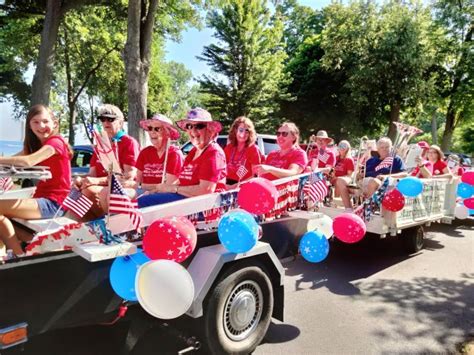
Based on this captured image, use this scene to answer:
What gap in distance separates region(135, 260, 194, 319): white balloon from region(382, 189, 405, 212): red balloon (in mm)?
3701

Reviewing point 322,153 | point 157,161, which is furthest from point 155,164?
point 322,153

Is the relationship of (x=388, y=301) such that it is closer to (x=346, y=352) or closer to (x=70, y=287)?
(x=346, y=352)

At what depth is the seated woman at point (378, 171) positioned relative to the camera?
5934mm

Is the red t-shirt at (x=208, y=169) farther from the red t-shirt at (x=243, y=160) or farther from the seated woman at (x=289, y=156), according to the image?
the red t-shirt at (x=243, y=160)

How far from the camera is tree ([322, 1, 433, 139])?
67.7ft

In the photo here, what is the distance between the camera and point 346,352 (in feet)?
11.3

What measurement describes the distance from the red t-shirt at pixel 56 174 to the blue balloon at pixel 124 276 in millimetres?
938

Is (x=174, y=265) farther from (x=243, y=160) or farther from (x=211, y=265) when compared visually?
(x=243, y=160)

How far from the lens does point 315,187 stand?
446 centimetres

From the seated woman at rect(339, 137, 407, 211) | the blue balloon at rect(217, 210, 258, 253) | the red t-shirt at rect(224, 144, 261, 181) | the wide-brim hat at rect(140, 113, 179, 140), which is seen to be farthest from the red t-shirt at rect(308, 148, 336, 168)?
the blue balloon at rect(217, 210, 258, 253)

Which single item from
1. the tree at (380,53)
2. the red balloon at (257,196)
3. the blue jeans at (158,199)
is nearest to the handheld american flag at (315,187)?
the red balloon at (257,196)

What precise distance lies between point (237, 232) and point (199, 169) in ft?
2.63

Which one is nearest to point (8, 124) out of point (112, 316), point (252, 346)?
point (112, 316)

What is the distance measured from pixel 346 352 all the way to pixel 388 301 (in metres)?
1.46
